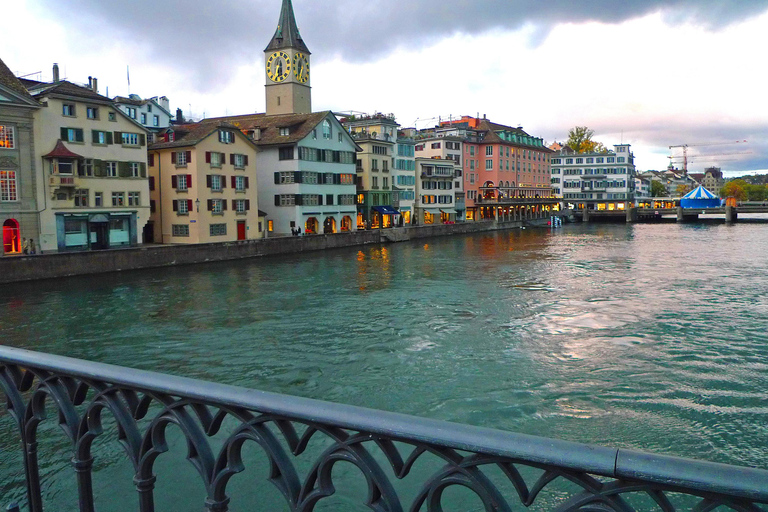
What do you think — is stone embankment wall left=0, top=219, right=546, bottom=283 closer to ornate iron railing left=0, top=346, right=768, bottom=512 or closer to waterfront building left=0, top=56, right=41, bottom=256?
waterfront building left=0, top=56, right=41, bottom=256

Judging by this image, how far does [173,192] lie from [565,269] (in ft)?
98.0

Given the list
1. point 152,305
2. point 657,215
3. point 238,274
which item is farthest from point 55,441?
point 657,215

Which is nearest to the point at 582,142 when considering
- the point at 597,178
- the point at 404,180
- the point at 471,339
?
the point at 597,178

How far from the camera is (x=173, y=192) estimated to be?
163ft

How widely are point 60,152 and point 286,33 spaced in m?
41.5

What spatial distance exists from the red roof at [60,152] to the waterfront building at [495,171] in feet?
212

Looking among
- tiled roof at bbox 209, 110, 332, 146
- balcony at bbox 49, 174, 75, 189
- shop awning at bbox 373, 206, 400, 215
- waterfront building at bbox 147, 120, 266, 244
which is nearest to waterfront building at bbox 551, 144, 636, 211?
shop awning at bbox 373, 206, 400, 215

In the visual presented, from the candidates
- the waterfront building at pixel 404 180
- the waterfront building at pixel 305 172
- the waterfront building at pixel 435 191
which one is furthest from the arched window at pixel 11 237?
the waterfront building at pixel 435 191

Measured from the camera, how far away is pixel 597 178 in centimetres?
12769

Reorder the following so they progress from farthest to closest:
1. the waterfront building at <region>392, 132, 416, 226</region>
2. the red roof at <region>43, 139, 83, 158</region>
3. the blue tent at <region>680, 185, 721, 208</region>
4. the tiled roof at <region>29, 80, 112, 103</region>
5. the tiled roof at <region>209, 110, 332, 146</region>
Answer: the blue tent at <region>680, 185, 721, 208</region> → the waterfront building at <region>392, 132, 416, 226</region> → the tiled roof at <region>209, 110, 332, 146</region> → the tiled roof at <region>29, 80, 112, 103</region> → the red roof at <region>43, 139, 83, 158</region>

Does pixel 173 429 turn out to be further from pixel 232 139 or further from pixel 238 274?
pixel 232 139

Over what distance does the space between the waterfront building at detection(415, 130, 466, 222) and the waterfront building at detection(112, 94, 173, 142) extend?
1371 inches

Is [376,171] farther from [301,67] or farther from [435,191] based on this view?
[301,67]

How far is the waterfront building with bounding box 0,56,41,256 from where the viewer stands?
123ft
